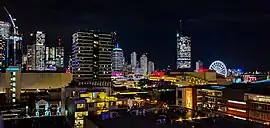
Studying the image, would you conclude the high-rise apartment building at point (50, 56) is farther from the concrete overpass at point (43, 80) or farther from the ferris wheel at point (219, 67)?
the ferris wheel at point (219, 67)

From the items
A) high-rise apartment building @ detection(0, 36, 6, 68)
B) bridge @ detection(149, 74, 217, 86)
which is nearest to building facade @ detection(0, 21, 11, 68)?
high-rise apartment building @ detection(0, 36, 6, 68)

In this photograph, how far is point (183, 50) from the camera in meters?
128

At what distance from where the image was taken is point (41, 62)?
91.1m

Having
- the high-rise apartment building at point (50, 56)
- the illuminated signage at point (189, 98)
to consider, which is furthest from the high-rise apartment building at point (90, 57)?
the high-rise apartment building at point (50, 56)

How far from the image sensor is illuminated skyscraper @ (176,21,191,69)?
126 meters

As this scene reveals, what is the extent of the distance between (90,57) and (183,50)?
78.2m

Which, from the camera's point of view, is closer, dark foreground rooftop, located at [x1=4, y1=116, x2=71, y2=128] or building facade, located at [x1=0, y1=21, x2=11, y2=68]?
dark foreground rooftop, located at [x1=4, y1=116, x2=71, y2=128]

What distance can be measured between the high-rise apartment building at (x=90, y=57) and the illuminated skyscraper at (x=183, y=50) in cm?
7115

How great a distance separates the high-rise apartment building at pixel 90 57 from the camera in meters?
55.6

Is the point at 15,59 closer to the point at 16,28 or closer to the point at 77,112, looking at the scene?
the point at 16,28

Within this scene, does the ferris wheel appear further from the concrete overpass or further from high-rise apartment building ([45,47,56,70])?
high-rise apartment building ([45,47,56,70])

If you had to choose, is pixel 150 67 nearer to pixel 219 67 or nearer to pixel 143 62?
pixel 143 62

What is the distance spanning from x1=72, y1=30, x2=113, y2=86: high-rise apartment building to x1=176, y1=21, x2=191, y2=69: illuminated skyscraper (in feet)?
233

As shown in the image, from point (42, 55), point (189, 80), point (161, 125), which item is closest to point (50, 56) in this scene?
point (42, 55)
